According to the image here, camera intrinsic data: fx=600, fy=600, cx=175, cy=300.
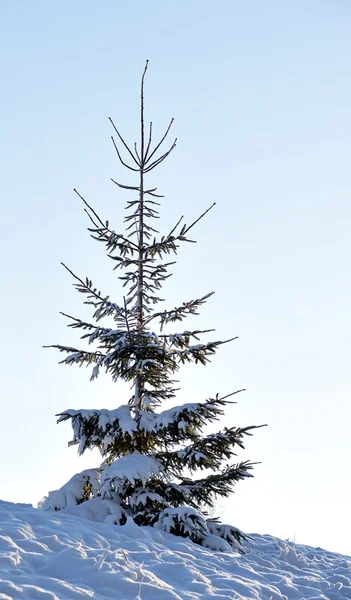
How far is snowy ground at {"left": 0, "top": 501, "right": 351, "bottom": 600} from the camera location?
18.1ft

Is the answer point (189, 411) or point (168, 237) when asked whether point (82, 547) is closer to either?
point (189, 411)

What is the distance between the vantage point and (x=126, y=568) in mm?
6242

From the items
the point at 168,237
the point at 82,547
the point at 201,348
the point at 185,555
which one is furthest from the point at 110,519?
the point at 168,237

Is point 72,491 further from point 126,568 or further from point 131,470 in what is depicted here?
point 126,568

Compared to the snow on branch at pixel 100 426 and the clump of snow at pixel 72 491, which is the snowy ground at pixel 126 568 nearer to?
the clump of snow at pixel 72 491

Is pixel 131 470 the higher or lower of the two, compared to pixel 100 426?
lower

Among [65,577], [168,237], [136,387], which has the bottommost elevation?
[65,577]

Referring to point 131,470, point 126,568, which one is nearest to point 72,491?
point 131,470

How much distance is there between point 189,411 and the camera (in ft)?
32.7

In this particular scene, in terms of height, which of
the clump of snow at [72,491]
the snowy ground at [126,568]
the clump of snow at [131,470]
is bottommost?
the snowy ground at [126,568]

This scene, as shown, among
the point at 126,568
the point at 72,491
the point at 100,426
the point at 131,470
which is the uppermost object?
the point at 100,426

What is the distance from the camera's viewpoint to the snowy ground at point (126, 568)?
5.52 meters

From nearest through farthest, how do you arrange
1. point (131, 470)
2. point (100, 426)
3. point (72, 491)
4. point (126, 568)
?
point (126, 568) → point (131, 470) → point (100, 426) → point (72, 491)

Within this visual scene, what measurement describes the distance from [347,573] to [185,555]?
3859mm
